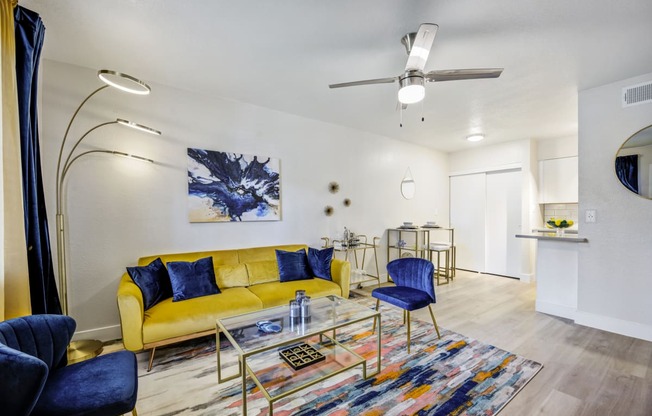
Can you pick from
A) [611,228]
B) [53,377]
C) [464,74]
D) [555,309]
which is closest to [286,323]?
[53,377]

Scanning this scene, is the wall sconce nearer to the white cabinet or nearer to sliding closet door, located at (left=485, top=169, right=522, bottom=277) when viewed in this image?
sliding closet door, located at (left=485, top=169, right=522, bottom=277)

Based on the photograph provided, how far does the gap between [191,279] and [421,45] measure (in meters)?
2.78

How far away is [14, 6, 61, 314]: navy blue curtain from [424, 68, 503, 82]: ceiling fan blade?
271 cm

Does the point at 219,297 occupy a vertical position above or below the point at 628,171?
below

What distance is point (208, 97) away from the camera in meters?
3.32

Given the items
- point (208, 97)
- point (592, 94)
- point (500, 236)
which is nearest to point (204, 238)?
point (208, 97)

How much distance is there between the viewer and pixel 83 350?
226cm

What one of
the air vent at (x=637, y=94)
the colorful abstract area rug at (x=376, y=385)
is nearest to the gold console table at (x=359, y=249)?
the colorful abstract area rug at (x=376, y=385)

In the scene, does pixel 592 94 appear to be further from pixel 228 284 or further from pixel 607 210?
pixel 228 284

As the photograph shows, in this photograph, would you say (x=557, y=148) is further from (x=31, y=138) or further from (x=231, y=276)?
(x=31, y=138)

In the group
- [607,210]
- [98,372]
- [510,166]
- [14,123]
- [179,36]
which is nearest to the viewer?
[98,372]

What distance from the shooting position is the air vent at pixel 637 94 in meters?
2.74

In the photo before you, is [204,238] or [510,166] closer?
[204,238]

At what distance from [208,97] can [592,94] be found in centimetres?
440
